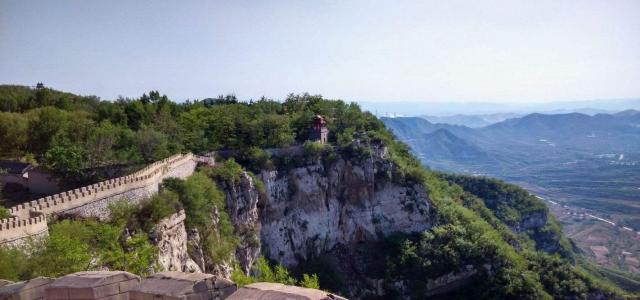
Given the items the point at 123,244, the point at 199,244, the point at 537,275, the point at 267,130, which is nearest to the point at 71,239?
the point at 123,244

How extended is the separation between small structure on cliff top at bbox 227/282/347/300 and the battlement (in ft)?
57.7

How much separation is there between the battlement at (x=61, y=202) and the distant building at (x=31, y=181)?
28.5 ft

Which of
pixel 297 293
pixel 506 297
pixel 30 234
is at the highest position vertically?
pixel 297 293

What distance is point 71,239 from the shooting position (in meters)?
22.1

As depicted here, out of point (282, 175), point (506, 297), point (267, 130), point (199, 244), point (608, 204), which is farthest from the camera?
point (608, 204)

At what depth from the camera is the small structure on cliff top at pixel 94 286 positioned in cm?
897

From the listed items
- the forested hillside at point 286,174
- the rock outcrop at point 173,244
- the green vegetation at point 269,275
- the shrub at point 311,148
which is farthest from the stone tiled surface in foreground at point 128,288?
the shrub at point 311,148

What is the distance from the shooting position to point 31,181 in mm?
35906

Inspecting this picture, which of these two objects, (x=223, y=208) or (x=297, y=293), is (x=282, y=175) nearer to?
(x=223, y=208)

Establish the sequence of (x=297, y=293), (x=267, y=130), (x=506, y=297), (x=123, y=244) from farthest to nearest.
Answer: (x=267, y=130) < (x=506, y=297) < (x=123, y=244) < (x=297, y=293)

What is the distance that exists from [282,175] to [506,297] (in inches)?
1102

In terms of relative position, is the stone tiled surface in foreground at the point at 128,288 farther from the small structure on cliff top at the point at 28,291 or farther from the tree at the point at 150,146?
the tree at the point at 150,146

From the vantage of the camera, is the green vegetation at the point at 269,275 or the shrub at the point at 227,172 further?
the shrub at the point at 227,172

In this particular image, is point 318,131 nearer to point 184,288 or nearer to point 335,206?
point 335,206
